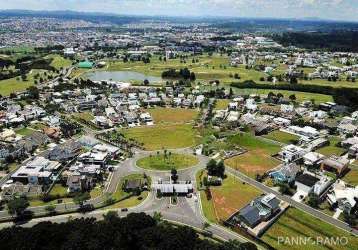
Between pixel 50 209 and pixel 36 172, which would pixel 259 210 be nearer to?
pixel 50 209

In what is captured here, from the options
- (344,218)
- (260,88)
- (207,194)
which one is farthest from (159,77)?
(344,218)

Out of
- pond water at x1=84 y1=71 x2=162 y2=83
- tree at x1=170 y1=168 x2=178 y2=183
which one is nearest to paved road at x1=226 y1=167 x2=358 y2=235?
tree at x1=170 y1=168 x2=178 y2=183

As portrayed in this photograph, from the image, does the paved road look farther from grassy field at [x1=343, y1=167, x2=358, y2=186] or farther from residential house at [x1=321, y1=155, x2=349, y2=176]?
residential house at [x1=321, y1=155, x2=349, y2=176]

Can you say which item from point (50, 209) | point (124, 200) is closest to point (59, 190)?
point (50, 209)

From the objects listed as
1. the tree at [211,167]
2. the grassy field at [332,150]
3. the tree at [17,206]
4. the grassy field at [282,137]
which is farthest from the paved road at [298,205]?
the tree at [17,206]

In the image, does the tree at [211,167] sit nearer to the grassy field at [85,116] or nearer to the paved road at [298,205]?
the paved road at [298,205]

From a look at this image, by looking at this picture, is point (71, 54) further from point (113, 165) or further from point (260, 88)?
point (113, 165)
